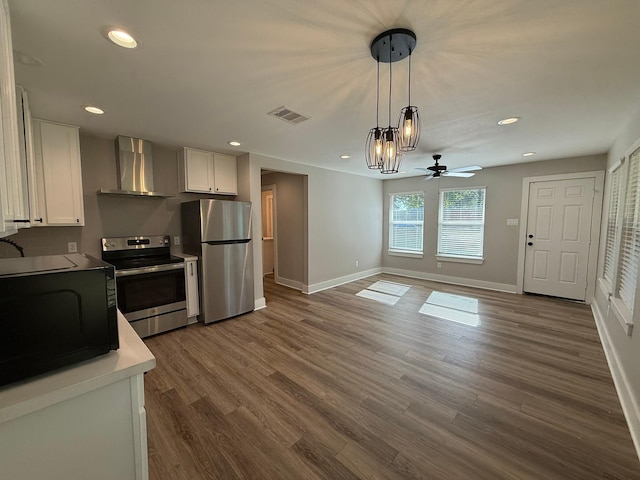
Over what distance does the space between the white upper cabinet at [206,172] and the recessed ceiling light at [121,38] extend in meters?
2.23

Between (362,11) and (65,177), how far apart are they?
10.8ft

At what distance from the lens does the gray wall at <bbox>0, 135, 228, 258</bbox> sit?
2.91 m

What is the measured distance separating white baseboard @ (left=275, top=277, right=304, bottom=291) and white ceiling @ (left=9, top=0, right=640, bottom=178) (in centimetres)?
313

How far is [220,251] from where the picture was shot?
3.63 meters

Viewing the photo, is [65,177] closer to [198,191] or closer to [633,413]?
[198,191]

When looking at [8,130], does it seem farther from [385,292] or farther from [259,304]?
[385,292]

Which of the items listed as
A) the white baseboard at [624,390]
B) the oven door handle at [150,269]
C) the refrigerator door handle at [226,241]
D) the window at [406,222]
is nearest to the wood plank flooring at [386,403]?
the white baseboard at [624,390]

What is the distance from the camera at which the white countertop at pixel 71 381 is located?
2.68ft

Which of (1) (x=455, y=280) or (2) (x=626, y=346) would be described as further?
(1) (x=455, y=280)

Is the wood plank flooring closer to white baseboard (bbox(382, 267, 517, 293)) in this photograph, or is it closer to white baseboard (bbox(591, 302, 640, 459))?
white baseboard (bbox(591, 302, 640, 459))

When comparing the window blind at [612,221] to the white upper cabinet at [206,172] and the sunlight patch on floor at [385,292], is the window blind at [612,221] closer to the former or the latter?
the sunlight patch on floor at [385,292]

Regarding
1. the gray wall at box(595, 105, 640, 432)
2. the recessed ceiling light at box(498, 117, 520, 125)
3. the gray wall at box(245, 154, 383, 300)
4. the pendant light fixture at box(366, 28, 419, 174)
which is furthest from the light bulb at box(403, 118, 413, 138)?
the gray wall at box(245, 154, 383, 300)

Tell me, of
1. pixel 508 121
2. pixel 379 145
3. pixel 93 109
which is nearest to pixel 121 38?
pixel 93 109

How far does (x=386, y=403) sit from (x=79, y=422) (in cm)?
191
